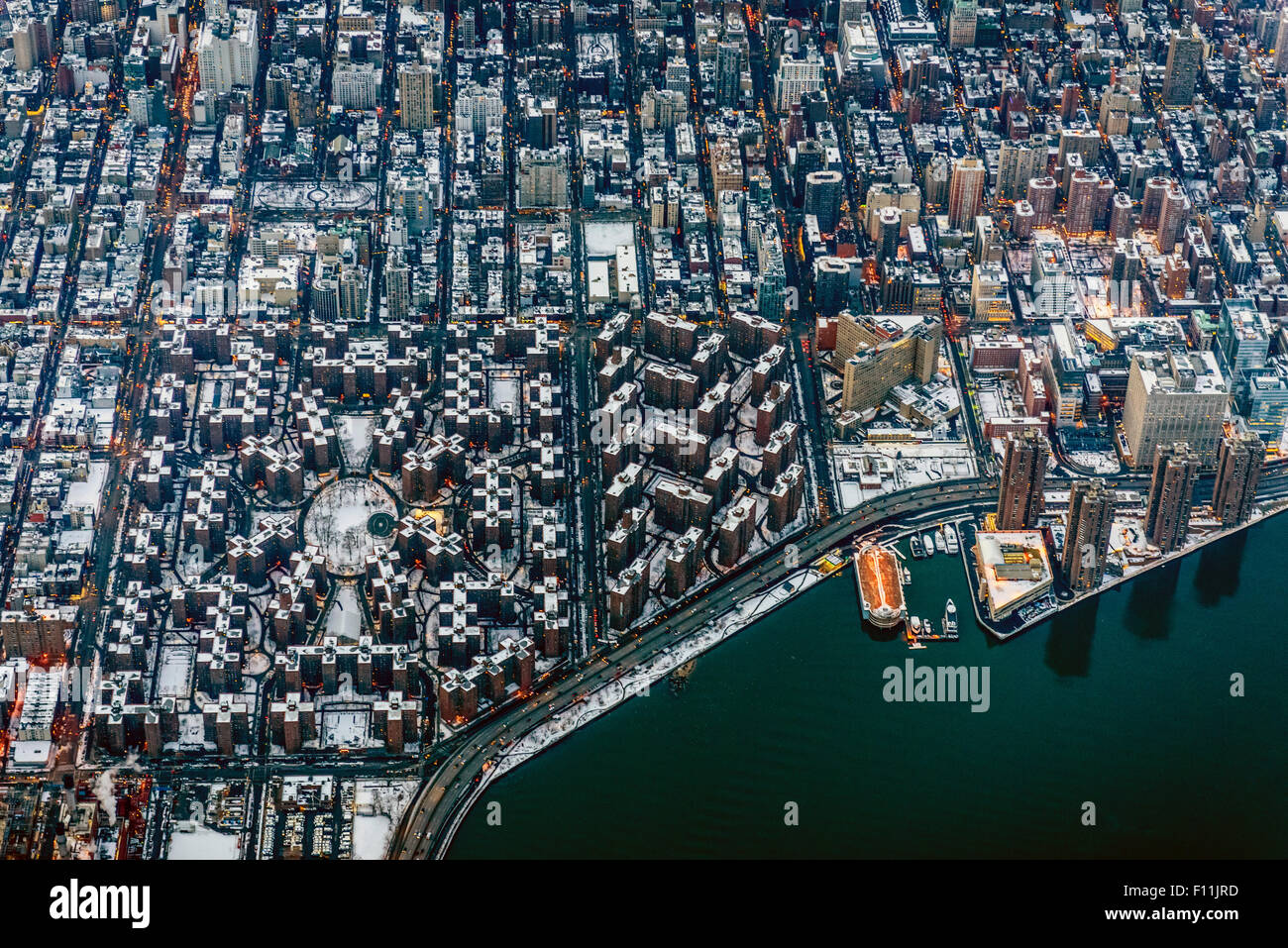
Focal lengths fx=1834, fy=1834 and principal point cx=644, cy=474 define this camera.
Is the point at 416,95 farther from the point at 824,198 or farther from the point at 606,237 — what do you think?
the point at 824,198

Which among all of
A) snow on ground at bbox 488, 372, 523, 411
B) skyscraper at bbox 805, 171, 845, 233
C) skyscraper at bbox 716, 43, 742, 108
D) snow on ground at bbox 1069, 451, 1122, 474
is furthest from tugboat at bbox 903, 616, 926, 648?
skyscraper at bbox 716, 43, 742, 108

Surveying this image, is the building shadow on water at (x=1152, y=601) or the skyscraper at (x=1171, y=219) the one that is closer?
the building shadow on water at (x=1152, y=601)

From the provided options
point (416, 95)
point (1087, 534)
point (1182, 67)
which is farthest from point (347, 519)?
point (1182, 67)

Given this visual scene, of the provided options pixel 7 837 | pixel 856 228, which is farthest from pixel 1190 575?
pixel 7 837

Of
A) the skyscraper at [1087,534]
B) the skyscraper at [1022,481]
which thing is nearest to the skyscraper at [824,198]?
the skyscraper at [1022,481]
